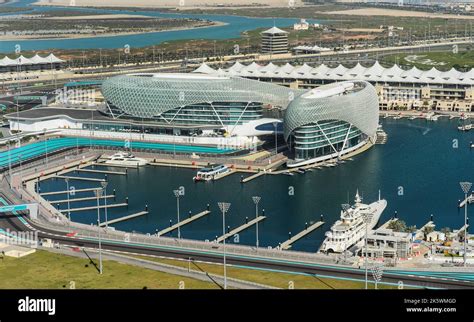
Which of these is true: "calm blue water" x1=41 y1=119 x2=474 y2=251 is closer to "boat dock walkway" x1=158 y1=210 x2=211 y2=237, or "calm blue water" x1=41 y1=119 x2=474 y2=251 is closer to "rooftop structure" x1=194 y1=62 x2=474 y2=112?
"boat dock walkway" x1=158 y1=210 x2=211 y2=237

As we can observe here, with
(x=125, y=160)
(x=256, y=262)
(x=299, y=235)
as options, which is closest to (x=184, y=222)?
(x=299, y=235)

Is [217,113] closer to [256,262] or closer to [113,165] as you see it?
[113,165]

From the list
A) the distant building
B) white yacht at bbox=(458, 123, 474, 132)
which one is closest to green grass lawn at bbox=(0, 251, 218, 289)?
white yacht at bbox=(458, 123, 474, 132)

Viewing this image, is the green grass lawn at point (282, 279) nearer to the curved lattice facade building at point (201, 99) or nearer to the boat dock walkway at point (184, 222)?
the boat dock walkway at point (184, 222)

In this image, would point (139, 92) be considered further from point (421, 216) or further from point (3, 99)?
point (421, 216)

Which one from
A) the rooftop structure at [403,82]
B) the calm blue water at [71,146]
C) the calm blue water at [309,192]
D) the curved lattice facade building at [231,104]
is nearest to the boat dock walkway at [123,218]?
the calm blue water at [309,192]
